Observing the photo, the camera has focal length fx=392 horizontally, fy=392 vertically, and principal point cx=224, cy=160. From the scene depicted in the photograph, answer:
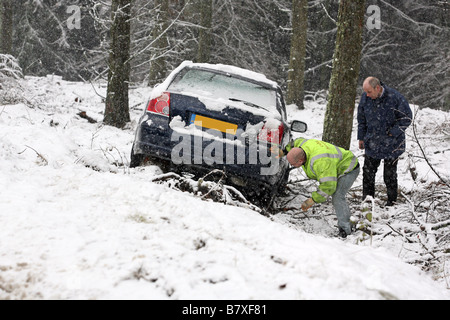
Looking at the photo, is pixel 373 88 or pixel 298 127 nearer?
pixel 373 88

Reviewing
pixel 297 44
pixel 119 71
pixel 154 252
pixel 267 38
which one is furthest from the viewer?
pixel 267 38


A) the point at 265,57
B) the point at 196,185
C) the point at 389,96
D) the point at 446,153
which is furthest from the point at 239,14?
the point at 196,185

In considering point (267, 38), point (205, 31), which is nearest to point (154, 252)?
point (205, 31)

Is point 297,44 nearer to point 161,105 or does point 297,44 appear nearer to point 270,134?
point 270,134

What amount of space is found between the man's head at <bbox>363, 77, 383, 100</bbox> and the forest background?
39.7 ft

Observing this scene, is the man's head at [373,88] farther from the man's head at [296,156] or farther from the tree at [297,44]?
the tree at [297,44]

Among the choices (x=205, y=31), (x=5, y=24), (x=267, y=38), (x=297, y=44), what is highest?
(x=267, y=38)

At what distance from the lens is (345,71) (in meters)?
5.61

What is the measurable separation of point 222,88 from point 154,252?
2899mm

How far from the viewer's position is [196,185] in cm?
392

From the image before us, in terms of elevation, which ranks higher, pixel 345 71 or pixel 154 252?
pixel 345 71

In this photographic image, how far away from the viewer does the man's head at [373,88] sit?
4.95 metres

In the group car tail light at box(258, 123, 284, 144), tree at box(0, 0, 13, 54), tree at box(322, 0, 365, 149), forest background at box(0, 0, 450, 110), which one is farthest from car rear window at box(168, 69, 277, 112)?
forest background at box(0, 0, 450, 110)

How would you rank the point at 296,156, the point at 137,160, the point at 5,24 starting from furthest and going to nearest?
1. the point at 5,24
2. the point at 137,160
3. the point at 296,156
